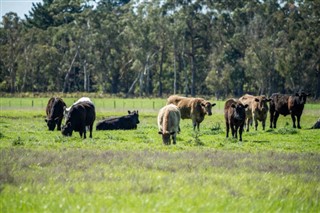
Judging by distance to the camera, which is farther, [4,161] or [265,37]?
[265,37]

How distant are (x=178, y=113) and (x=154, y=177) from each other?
33.8ft

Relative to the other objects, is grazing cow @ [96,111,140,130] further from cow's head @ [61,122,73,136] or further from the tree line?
the tree line

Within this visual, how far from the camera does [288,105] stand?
33.9m

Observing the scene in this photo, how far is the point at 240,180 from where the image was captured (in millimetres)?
13219

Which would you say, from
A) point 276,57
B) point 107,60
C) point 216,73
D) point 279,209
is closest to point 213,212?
point 279,209

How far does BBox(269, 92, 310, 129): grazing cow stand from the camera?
3331 centimetres

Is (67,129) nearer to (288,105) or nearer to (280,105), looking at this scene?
(280,105)

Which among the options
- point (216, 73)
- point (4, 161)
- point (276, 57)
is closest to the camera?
point (4, 161)

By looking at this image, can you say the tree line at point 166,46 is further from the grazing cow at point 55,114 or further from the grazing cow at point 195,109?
the grazing cow at point 55,114

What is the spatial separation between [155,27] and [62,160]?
76.3 meters

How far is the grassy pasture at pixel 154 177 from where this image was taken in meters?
10.5

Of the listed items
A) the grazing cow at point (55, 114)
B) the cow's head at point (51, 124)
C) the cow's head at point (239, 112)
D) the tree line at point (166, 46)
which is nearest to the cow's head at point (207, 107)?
the cow's head at point (239, 112)

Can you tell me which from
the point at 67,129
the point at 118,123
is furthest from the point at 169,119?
the point at 118,123

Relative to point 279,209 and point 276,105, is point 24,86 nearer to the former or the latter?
point 276,105
